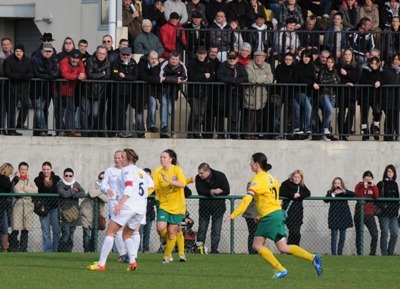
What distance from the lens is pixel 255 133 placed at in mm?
26359

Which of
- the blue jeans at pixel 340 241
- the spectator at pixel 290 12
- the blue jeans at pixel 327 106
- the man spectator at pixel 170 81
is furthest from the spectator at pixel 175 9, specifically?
the blue jeans at pixel 340 241

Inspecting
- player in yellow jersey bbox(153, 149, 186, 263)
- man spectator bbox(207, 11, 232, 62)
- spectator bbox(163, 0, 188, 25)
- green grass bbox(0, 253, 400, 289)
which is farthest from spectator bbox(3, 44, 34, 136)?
player in yellow jersey bbox(153, 149, 186, 263)

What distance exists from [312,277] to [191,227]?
21.5 feet

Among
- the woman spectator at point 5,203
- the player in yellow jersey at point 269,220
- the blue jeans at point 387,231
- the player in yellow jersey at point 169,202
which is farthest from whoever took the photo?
the blue jeans at point 387,231

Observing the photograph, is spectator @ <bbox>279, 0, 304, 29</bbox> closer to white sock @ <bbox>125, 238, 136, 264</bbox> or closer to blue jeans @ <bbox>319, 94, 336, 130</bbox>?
blue jeans @ <bbox>319, 94, 336, 130</bbox>

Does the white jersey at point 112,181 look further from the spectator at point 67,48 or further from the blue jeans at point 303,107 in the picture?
the blue jeans at point 303,107

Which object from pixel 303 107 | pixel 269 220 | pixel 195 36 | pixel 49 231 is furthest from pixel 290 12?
pixel 269 220

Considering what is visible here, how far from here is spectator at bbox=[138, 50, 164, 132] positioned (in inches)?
1000

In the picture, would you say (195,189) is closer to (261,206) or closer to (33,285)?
(261,206)

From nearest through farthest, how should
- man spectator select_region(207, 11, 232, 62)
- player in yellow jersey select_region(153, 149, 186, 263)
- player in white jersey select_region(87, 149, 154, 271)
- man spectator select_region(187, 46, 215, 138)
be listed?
player in white jersey select_region(87, 149, 154, 271)
player in yellow jersey select_region(153, 149, 186, 263)
man spectator select_region(187, 46, 215, 138)
man spectator select_region(207, 11, 232, 62)

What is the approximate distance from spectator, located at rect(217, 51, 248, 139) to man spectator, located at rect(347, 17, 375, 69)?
2.76 m

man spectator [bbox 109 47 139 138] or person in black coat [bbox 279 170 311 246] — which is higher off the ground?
man spectator [bbox 109 47 139 138]

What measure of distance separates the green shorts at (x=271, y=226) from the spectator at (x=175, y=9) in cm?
907

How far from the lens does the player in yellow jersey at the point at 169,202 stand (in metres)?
21.5
